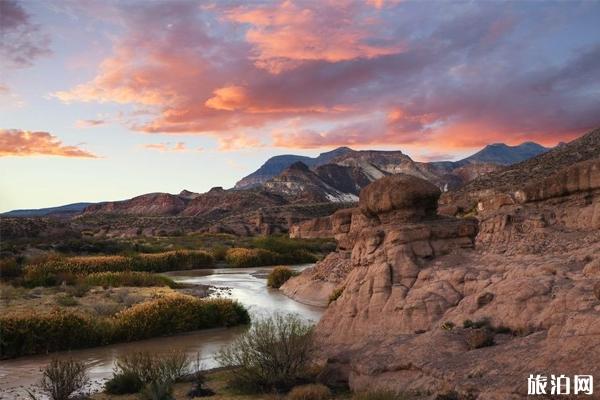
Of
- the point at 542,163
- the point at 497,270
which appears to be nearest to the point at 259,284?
the point at 497,270

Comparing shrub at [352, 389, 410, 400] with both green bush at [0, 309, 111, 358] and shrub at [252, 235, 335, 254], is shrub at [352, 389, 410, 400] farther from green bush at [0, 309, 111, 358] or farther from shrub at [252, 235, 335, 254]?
shrub at [252, 235, 335, 254]

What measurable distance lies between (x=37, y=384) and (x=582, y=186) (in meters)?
14.4

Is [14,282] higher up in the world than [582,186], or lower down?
lower down

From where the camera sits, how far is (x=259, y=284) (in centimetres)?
3916

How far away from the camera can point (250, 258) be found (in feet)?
188

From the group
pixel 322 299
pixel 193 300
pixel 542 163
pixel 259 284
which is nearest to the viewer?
pixel 193 300

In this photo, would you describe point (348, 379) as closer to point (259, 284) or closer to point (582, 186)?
point (582, 186)

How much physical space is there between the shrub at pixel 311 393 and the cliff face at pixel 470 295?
0.72m

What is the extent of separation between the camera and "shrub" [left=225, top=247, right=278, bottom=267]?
56.7 metres

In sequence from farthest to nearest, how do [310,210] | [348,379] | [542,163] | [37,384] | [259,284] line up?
1. [310,210]
2. [542,163]
3. [259,284]
4. [37,384]
5. [348,379]

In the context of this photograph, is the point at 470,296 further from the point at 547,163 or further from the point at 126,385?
the point at 547,163

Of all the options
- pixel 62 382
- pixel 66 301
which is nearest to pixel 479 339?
pixel 62 382

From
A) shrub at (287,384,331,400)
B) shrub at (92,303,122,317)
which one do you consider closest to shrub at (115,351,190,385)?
shrub at (287,384,331,400)

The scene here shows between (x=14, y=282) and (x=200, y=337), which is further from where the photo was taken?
(x=14, y=282)
